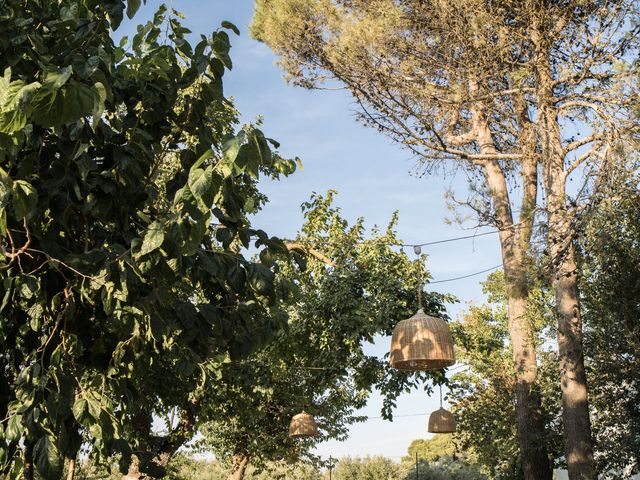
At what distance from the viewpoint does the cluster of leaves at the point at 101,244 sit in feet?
9.45

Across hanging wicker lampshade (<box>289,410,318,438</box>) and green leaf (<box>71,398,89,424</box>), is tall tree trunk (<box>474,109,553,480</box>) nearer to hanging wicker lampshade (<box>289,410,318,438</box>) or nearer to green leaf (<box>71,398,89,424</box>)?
hanging wicker lampshade (<box>289,410,318,438</box>)

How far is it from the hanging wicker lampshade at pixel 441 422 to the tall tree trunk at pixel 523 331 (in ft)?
4.47

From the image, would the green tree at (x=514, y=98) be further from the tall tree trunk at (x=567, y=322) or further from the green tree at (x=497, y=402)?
the green tree at (x=497, y=402)

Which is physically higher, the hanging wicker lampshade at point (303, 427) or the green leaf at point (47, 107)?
the green leaf at point (47, 107)

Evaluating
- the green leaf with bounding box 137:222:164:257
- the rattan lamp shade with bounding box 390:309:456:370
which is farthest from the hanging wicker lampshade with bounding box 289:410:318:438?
the green leaf with bounding box 137:222:164:257

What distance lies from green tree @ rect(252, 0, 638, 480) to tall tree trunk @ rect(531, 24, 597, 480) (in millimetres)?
14

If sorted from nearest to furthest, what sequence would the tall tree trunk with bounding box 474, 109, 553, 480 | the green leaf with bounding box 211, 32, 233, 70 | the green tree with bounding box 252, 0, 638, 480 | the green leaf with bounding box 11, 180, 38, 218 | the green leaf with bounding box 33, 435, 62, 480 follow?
the green leaf with bounding box 11, 180, 38, 218, the green leaf with bounding box 33, 435, 62, 480, the green leaf with bounding box 211, 32, 233, 70, the green tree with bounding box 252, 0, 638, 480, the tall tree trunk with bounding box 474, 109, 553, 480

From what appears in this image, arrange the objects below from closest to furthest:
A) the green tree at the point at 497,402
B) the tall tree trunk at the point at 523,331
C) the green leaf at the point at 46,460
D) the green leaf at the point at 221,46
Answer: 1. the green leaf at the point at 46,460
2. the green leaf at the point at 221,46
3. the tall tree trunk at the point at 523,331
4. the green tree at the point at 497,402

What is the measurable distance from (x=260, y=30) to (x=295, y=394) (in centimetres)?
693

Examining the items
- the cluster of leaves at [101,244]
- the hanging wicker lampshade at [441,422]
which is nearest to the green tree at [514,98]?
the hanging wicker lampshade at [441,422]

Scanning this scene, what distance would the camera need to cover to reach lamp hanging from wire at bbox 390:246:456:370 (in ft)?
24.2

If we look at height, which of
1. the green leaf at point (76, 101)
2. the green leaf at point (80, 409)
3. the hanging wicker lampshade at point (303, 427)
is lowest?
the green leaf at point (80, 409)

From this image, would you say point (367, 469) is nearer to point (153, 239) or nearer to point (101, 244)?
point (101, 244)

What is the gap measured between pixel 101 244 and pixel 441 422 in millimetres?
9162
